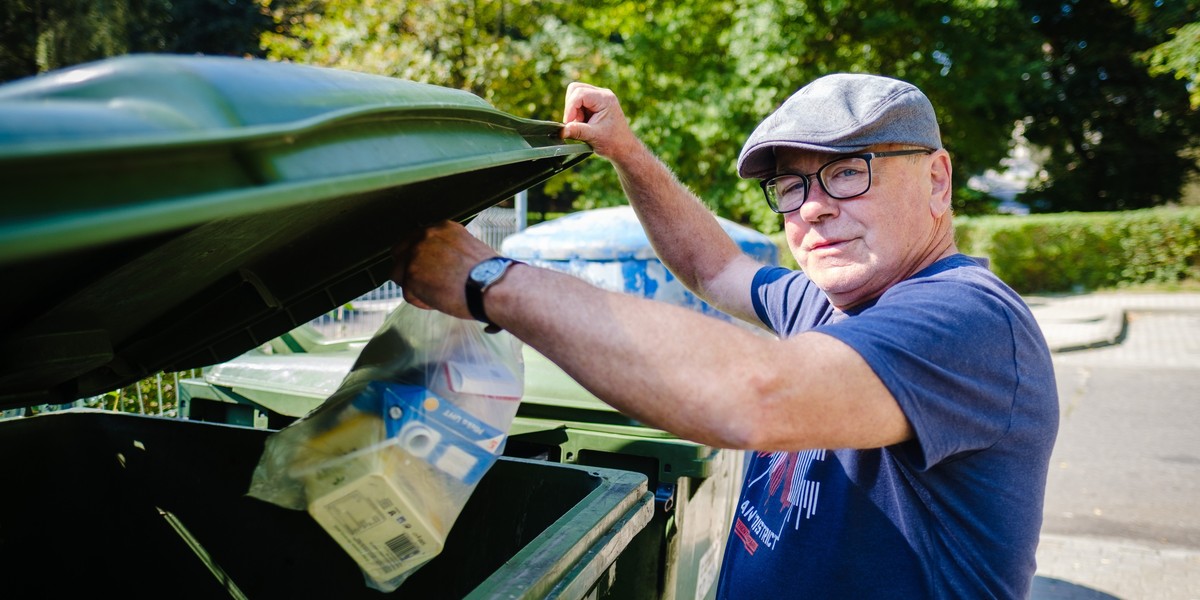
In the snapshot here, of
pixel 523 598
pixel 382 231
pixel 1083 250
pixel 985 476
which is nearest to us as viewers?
pixel 523 598

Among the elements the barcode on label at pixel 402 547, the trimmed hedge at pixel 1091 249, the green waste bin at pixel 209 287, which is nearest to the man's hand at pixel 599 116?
the green waste bin at pixel 209 287

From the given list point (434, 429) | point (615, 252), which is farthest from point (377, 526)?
point (615, 252)

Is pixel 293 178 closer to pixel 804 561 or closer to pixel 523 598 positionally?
pixel 523 598

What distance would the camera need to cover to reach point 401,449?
4.22ft

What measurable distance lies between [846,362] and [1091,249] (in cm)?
1678

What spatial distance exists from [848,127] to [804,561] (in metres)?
0.84

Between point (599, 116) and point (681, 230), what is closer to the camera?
point (599, 116)

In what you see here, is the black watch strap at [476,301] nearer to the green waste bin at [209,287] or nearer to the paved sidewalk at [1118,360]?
the green waste bin at [209,287]

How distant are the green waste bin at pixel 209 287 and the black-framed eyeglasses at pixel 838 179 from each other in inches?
18.9

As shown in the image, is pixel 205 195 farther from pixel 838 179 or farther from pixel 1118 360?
pixel 1118 360

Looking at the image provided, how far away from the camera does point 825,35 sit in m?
12.2

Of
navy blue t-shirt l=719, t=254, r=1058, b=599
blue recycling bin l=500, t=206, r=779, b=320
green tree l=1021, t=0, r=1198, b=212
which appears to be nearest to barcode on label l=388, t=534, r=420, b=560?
navy blue t-shirt l=719, t=254, r=1058, b=599

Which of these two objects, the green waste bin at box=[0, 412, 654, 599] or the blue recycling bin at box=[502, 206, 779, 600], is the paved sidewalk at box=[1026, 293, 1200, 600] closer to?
the blue recycling bin at box=[502, 206, 779, 600]

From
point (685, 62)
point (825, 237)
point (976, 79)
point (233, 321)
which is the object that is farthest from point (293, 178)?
point (976, 79)
